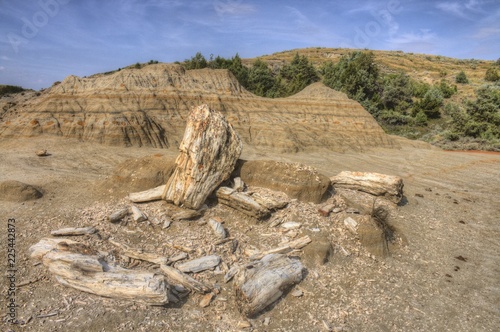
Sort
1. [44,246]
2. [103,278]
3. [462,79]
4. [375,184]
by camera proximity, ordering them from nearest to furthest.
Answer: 1. [103,278]
2. [44,246]
3. [375,184]
4. [462,79]

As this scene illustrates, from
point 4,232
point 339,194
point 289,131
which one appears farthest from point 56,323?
point 289,131

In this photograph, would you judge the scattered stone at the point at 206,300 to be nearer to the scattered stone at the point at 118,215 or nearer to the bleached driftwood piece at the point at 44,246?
the bleached driftwood piece at the point at 44,246

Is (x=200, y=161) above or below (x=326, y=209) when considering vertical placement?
above

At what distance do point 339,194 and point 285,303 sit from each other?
5510 millimetres

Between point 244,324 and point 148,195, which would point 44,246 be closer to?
point 148,195

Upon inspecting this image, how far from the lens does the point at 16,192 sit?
975cm

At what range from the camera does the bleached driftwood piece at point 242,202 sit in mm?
9094

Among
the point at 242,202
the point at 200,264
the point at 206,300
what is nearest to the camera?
the point at 206,300

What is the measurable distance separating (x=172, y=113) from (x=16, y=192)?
46.1 ft

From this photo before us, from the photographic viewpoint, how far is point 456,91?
51.0 metres

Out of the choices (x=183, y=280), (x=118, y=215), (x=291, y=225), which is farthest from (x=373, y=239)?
(x=118, y=215)

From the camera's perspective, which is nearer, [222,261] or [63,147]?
[222,261]

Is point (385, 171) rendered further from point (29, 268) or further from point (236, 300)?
point (29, 268)

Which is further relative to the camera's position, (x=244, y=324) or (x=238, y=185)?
(x=238, y=185)
